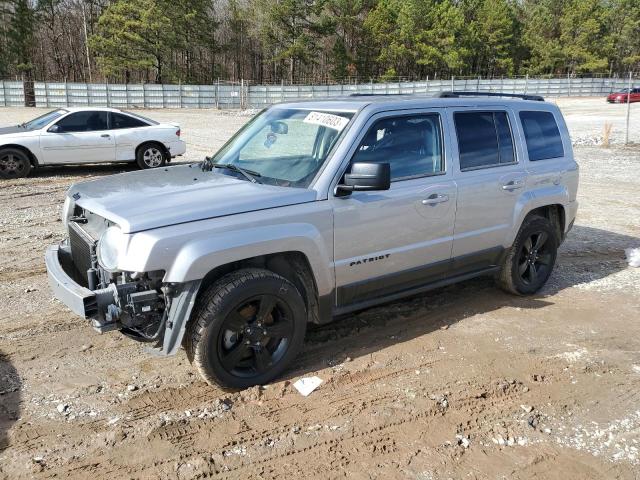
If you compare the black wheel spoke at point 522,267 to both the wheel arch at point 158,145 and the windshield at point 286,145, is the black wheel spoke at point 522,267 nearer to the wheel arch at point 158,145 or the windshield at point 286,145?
the windshield at point 286,145

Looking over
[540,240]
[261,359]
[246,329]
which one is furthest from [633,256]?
[246,329]

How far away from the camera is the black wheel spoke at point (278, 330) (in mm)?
3924

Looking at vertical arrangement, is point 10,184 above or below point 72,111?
below

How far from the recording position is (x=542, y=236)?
5816 millimetres

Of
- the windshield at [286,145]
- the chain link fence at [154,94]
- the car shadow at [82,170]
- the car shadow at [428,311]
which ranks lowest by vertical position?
the car shadow at [428,311]

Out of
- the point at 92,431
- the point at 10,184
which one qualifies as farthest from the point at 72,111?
the point at 92,431

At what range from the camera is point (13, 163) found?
1190cm

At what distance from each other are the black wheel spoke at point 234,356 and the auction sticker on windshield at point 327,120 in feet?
5.74

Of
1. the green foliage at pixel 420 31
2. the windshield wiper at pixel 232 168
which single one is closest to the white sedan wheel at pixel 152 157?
the windshield wiper at pixel 232 168

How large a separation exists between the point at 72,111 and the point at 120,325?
10367 mm

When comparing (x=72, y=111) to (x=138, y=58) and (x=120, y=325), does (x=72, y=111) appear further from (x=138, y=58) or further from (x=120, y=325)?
(x=138, y=58)

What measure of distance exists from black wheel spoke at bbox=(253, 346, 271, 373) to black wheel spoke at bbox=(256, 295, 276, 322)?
22 centimetres

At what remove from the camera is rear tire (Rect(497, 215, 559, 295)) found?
558 centimetres

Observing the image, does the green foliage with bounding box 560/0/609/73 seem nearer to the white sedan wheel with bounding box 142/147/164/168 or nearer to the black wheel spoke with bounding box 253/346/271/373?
the white sedan wheel with bounding box 142/147/164/168
